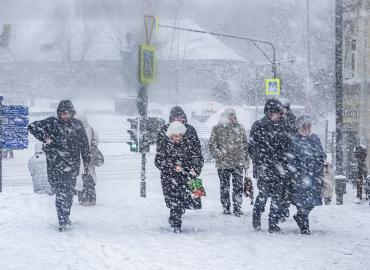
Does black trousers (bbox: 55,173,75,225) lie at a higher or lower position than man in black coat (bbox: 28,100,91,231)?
lower

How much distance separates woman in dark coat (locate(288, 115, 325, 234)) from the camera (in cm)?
863

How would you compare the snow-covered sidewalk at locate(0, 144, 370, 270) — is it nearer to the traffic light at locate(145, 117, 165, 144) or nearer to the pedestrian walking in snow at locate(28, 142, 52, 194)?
the pedestrian walking in snow at locate(28, 142, 52, 194)

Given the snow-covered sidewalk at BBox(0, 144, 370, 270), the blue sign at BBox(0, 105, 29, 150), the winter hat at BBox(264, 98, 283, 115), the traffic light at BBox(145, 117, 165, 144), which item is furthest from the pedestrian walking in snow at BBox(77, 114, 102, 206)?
the winter hat at BBox(264, 98, 283, 115)

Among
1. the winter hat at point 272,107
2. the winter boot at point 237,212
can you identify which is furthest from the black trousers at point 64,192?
the winter boot at point 237,212

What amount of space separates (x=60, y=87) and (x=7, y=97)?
575 centimetres

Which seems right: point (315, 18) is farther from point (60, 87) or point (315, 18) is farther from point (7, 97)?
point (7, 97)

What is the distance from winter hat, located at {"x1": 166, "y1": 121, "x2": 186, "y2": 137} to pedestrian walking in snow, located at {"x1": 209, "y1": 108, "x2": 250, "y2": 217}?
1.79 metres

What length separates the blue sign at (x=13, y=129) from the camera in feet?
44.7

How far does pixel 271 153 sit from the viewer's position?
8688 millimetres

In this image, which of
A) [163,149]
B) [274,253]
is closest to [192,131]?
[163,149]

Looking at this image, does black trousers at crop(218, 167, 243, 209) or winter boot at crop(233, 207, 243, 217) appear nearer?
black trousers at crop(218, 167, 243, 209)

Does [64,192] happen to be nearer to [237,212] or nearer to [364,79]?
[237,212]

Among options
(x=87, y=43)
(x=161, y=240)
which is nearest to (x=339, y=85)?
(x=161, y=240)

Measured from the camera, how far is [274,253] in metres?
7.57
